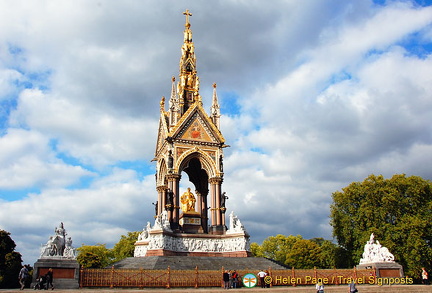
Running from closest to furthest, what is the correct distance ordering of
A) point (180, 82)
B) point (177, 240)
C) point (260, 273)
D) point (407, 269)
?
point (260, 273), point (177, 240), point (407, 269), point (180, 82)

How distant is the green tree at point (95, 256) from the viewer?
57906 millimetres

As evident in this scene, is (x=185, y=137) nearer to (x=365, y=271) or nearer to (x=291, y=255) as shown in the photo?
(x=365, y=271)

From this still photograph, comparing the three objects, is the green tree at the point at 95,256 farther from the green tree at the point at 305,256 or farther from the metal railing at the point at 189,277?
the metal railing at the point at 189,277

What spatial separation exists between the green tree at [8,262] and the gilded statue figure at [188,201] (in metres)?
18.0

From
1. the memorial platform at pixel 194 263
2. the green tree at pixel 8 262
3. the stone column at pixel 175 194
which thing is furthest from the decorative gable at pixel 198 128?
the green tree at pixel 8 262

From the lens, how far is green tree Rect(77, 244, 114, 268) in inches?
2280

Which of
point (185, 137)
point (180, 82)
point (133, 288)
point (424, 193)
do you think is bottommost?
point (133, 288)

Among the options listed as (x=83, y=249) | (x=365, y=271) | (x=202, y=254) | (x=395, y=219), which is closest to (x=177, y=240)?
(x=202, y=254)

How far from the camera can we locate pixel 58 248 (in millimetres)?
21516

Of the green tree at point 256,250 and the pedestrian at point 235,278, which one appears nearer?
the pedestrian at point 235,278

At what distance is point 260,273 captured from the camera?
75.4 ft

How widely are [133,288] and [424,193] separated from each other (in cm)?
2674

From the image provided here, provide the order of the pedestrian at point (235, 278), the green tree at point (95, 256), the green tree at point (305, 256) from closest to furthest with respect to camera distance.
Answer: the pedestrian at point (235, 278), the green tree at point (95, 256), the green tree at point (305, 256)

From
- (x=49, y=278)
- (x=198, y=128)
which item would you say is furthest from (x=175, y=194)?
(x=49, y=278)
